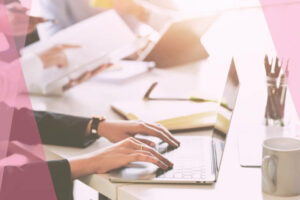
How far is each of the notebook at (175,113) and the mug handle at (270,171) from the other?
0.31 metres

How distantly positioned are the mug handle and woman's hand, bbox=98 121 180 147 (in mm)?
326

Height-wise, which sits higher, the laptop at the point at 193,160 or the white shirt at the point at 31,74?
the white shirt at the point at 31,74

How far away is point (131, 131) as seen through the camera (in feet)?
3.83

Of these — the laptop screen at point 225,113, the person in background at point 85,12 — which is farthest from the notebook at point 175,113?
the person in background at point 85,12

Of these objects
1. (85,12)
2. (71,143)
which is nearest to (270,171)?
(71,143)

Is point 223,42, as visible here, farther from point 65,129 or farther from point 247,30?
point 65,129

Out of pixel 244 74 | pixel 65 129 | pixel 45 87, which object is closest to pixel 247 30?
pixel 244 74

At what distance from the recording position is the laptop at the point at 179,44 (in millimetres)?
1892

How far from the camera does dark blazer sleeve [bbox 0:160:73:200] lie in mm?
938
